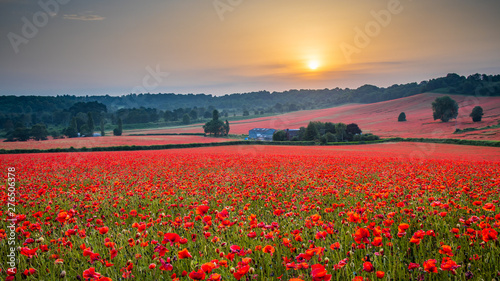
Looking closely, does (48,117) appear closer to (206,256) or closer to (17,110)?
(17,110)

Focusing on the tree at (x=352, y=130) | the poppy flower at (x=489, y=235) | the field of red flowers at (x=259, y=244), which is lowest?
the tree at (x=352, y=130)

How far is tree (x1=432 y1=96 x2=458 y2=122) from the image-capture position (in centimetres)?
7950

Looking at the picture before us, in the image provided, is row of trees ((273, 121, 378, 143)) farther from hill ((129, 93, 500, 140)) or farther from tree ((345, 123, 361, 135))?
hill ((129, 93, 500, 140))

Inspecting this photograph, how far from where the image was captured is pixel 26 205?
262 inches

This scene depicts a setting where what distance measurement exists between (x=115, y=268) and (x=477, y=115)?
90.2 meters

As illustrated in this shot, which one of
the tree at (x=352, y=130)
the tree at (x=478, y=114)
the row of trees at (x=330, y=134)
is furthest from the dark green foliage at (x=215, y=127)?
the tree at (x=478, y=114)

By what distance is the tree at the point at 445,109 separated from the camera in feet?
261

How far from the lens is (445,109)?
80375 mm

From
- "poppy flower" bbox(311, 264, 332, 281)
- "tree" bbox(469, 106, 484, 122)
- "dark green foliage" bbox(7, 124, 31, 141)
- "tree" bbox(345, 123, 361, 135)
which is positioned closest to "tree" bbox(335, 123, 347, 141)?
"tree" bbox(345, 123, 361, 135)

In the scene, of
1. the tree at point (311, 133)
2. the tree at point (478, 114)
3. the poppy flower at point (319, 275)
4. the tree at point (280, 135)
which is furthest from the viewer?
the tree at point (478, 114)

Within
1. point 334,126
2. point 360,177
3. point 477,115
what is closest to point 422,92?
point 477,115

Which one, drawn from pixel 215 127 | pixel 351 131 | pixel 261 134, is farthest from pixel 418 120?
pixel 215 127

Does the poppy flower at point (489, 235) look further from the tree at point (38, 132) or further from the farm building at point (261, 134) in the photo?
the farm building at point (261, 134)

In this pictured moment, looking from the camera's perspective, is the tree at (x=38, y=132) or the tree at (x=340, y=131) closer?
the tree at (x=38, y=132)
